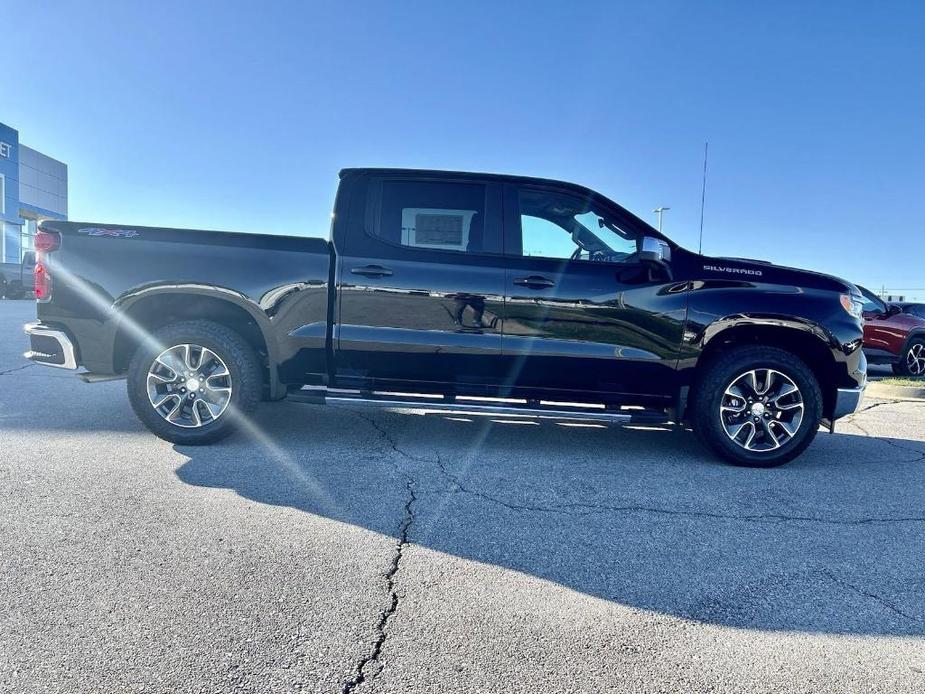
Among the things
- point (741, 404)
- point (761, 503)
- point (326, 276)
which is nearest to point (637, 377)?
point (741, 404)

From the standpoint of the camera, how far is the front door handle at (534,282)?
4.20 m

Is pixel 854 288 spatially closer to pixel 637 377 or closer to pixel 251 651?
pixel 637 377

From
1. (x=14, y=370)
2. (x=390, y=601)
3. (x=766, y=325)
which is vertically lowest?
(x=390, y=601)

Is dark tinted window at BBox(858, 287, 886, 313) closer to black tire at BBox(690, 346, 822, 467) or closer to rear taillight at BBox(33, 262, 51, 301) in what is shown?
black tire at BBox(690, 346, 822, 467)

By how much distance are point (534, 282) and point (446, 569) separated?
226cm

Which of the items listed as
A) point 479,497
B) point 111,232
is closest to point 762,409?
point 479,497

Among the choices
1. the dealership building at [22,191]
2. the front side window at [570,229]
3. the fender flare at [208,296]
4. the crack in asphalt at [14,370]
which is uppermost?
the dealership building at [22,191]

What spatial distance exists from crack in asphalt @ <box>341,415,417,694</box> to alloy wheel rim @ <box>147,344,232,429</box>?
1.42 metres

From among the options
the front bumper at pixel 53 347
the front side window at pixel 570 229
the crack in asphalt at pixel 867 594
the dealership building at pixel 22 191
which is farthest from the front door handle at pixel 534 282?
the dealership building at pixel 22 191

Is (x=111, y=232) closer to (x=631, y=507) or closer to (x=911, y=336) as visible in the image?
(x=631, y=507)

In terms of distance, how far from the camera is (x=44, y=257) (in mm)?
4156

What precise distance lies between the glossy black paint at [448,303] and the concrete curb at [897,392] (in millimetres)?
4580

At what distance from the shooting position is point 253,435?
15.2ft

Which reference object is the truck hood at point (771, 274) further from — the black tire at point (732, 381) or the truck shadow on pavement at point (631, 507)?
the truck shadow on pavement at point (631, 507)
